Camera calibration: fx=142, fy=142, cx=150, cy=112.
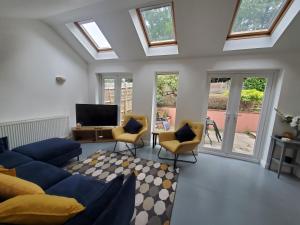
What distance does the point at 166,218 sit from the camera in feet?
5.44

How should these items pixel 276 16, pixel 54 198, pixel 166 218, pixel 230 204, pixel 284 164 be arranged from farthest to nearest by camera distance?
pixel 284 164
pixel 276 16
pixel 230 204
pixel 166 218
pixel 54 198

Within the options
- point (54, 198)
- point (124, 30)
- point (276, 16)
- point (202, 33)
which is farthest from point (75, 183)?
point (276, 16)

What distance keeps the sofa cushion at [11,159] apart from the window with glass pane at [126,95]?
2.78 m

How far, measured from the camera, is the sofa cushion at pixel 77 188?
134 centimetres

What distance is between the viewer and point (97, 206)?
863 mm

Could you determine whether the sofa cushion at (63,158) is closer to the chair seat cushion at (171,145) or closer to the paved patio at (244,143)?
the chair seat cushion at (171,145)

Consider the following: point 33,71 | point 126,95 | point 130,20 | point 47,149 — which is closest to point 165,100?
point 126,95

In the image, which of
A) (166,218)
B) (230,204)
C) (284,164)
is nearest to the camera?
(166,218)

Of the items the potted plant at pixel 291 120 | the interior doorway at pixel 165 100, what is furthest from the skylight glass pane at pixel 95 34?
the potted plant at pixel 291 120

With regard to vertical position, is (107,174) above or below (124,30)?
below

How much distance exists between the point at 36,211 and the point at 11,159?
1.73m

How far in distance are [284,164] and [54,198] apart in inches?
140

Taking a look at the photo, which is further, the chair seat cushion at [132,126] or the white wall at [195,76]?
the chair seat cushion at [132,126]

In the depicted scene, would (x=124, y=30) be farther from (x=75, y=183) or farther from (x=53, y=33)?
(x=75, y=183)
